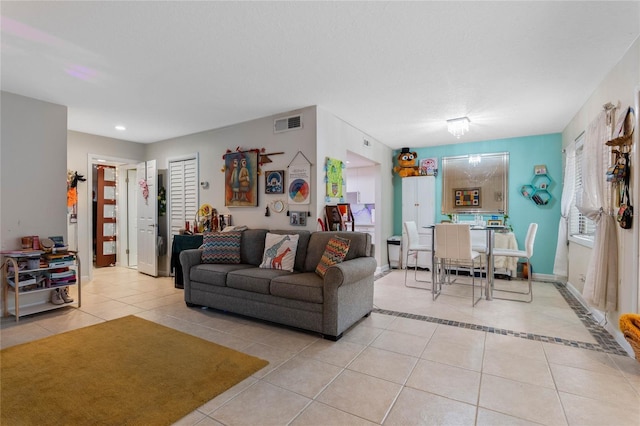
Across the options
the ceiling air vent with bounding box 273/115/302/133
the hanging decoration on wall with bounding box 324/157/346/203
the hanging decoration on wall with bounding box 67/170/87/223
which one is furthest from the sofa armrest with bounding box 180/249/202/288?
the hanging decoration on wall with bounding box 67/170/87/223

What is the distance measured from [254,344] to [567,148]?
5.37 metres

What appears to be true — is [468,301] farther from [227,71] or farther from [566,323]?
[227,71]

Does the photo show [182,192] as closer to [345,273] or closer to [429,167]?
[345,273]

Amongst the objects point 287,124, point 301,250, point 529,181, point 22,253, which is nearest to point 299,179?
point 287,124

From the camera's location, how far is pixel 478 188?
595cm

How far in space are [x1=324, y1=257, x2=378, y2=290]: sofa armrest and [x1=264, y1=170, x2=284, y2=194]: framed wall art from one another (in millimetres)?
1676

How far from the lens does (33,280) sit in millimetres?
3475

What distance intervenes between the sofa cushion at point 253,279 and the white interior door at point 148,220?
116 inches

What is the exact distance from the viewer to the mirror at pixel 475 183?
576 cm

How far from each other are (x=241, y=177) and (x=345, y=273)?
8.64 ft

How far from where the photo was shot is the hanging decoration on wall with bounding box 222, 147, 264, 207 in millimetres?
4602

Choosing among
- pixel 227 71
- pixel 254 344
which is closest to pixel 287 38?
pixel 227 71

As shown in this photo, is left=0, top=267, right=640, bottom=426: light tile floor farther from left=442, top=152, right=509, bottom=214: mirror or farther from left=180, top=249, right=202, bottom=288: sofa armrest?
left=442, top=152, right=509, bottom=214: mirror

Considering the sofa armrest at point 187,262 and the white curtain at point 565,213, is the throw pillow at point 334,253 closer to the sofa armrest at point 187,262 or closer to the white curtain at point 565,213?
the sofa armrest at point 187,262
